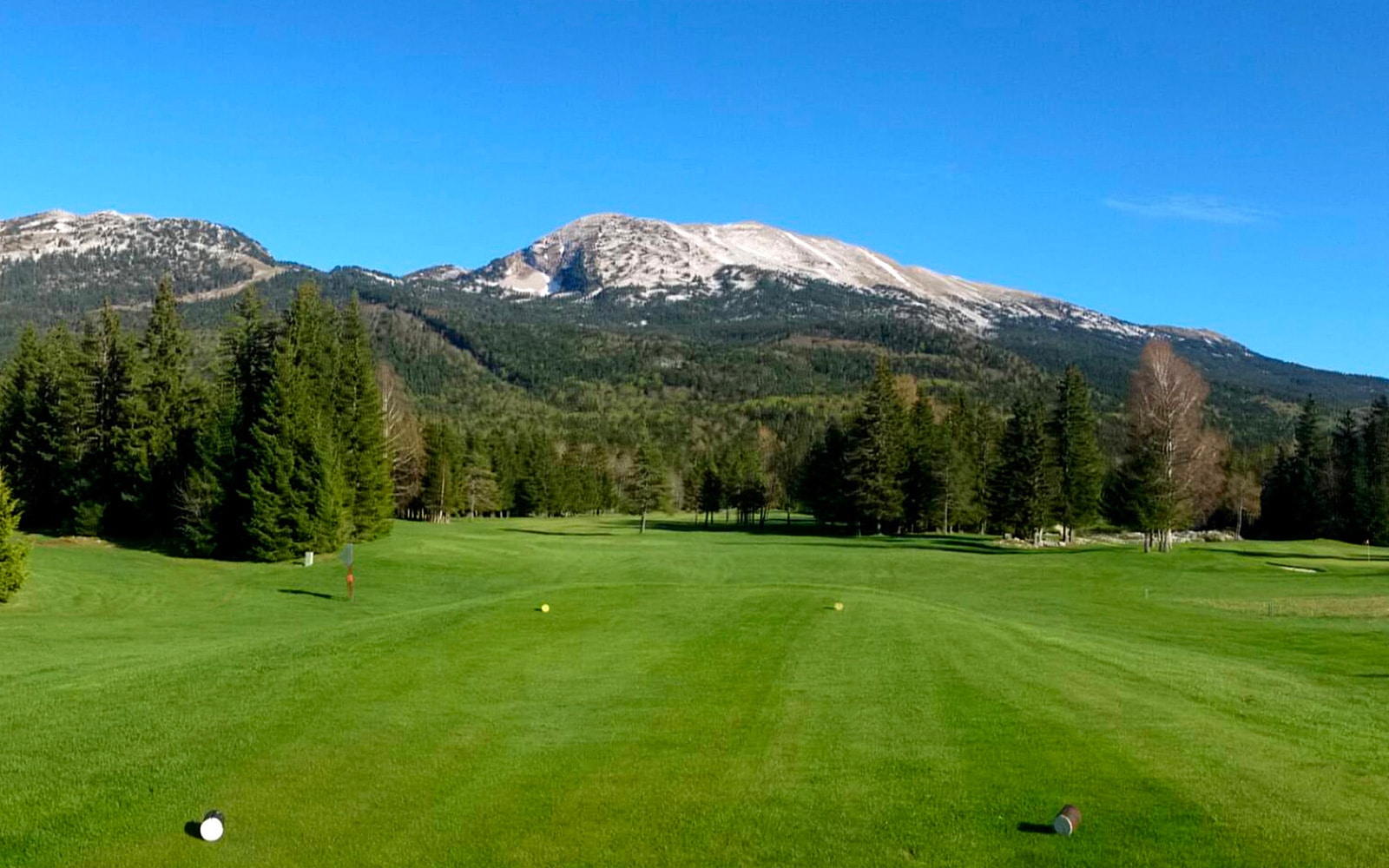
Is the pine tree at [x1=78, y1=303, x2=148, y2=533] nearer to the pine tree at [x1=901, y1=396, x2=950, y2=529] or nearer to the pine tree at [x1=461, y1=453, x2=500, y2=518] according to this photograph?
the pine tree at [x1=461, y1=453, x2=500, y2=518]

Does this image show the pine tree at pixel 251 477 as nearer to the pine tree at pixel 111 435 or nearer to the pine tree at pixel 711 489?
the pine tree at pixel 111 435

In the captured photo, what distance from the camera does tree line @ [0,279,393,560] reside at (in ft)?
163

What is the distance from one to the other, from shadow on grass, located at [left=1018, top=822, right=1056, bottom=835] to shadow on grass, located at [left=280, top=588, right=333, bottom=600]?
35.7 meters

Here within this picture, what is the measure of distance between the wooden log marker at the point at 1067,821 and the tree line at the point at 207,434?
1832 inches

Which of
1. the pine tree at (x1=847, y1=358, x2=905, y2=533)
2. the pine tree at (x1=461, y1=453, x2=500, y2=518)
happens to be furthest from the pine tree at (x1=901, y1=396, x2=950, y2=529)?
the pine tree at (x1=461, y1=453, x2=500, y2=518)

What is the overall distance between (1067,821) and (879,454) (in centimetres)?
7992

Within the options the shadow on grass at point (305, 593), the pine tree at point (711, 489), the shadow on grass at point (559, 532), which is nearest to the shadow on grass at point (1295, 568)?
the shadow on grass at point (305, 593)

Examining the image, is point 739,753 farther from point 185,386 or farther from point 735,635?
point 185,386

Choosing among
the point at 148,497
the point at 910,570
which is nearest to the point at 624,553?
the point at 910,570

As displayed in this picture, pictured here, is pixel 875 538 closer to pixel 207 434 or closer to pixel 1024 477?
pixel 1024 477

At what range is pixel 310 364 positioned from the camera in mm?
58719

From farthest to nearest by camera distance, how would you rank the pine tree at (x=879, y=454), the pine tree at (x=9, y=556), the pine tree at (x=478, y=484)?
1. the pine tree at (x=478, y=484)
2. the pine tree at (x=879, y=454)
3. the pine tree at (x=9, y=556)

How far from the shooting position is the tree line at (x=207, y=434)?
163 feet

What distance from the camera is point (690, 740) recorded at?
1203 cm
